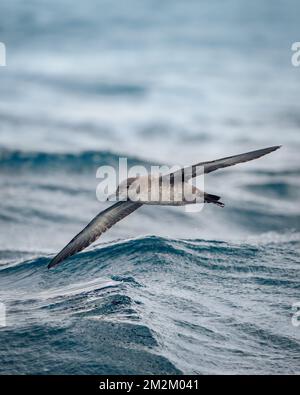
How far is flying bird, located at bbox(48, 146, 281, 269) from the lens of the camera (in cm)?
1270

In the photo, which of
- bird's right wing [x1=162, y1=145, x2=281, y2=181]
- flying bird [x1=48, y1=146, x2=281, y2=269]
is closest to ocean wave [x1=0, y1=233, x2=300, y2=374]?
flying bird [x1=48, y1=146, x2=281, y2=269]

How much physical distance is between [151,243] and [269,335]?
5.82 metres

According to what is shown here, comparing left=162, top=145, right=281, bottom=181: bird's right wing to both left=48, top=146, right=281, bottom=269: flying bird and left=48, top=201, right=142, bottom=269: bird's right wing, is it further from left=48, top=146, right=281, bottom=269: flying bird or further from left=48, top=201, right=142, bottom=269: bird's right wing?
left=48, top=201, right=142, bottom=269: bird's right wing

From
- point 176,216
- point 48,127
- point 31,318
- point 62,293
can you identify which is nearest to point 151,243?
point 62,293

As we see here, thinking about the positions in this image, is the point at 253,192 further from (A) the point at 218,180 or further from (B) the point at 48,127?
(B) the point at 48,127

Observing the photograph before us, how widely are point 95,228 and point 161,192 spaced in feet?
4.81

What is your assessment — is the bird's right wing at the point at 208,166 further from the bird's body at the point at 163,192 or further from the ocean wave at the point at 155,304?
the ocean wave at the point at 155,304

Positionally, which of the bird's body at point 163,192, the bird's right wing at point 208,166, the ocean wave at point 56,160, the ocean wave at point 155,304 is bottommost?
the ocean wave at point 155,304

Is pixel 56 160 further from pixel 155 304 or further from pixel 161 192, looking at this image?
pixel 161 192

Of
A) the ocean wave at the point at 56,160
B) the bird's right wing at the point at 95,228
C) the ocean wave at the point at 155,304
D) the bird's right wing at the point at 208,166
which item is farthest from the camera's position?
the ocean wave at the point at 56,160

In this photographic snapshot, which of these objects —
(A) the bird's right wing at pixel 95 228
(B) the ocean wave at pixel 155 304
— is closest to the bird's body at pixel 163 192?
(A) the bird's right wing at pixel 95 228

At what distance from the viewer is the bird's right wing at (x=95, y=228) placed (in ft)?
43.6

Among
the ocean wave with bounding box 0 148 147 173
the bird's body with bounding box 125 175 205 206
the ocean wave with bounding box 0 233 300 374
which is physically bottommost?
the ocean wave with bounding box 0 233 300 374

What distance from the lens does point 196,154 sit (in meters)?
31.0
